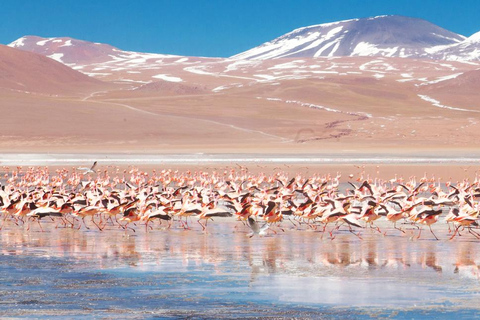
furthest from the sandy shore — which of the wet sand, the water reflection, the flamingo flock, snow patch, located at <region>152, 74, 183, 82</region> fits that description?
snow patch, located at <region>152, 74, 183, 82</region>

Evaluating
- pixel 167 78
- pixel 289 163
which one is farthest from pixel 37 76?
pixel 289 163

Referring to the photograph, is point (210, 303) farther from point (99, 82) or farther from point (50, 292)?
point (99, 82)

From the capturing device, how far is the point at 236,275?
1145 cm

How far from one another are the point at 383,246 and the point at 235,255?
2.62 m

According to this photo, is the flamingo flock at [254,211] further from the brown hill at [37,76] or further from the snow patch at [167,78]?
the snow patch at [167,78]

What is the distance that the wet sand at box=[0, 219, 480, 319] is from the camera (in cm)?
927

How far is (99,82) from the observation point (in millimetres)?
176125

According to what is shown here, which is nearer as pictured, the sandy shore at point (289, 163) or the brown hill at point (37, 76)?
the sandy shore at point (289, 163)

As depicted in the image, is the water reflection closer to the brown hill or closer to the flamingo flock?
the flamingo flock

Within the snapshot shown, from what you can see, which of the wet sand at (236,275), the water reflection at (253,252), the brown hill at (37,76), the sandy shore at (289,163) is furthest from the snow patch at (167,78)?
the wet sand at (236,275)

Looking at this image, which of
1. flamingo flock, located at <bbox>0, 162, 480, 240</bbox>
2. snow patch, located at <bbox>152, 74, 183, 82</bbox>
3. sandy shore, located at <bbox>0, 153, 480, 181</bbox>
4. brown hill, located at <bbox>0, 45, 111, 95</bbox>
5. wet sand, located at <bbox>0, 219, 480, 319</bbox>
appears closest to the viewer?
wet sand, located at <bbox>0, 219, 480, 319</bbox>

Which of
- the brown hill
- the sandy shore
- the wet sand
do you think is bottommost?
the wet sand

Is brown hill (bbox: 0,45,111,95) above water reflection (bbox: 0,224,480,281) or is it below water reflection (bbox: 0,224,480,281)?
above

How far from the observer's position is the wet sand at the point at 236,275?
9266mm
